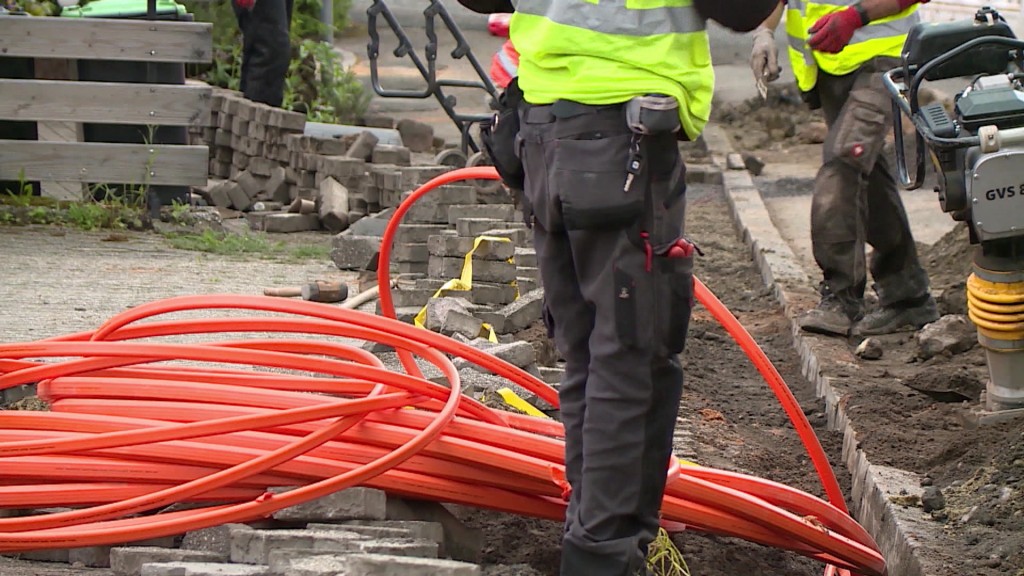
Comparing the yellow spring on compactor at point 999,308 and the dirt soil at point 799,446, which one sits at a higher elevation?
the yellow spring on compactor at point 999,308

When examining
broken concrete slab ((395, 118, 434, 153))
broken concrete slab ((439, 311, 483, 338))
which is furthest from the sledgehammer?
broken concrete slab ((395, 118, 434, 153))

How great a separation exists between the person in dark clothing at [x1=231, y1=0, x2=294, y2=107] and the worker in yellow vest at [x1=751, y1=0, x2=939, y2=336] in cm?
599

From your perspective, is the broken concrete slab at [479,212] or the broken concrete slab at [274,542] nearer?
the broken concrete slab at [274,542]

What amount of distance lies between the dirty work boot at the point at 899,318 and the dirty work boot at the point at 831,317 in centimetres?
5

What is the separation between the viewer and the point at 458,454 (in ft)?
12.1

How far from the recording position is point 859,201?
21.5 ft

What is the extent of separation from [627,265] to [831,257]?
3616 millimetres

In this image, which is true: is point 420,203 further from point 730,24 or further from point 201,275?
point 730,24

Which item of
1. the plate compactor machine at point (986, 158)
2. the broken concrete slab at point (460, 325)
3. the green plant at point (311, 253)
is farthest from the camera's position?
the green plant at point (311, 253)

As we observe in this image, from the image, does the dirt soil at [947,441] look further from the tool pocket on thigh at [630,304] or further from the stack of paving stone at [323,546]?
the stack of paving stone at [323,546]

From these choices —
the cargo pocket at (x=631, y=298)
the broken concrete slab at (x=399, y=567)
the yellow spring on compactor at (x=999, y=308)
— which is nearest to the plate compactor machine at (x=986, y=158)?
the yellow spring on compactor at (x=999, y=308)

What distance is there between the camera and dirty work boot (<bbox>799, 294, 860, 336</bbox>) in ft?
22.1

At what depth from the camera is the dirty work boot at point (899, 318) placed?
22.2ft

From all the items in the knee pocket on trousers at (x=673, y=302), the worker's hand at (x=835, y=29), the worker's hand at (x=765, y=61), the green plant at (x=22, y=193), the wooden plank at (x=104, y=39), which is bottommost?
the green plant at (x=22, y=193)
